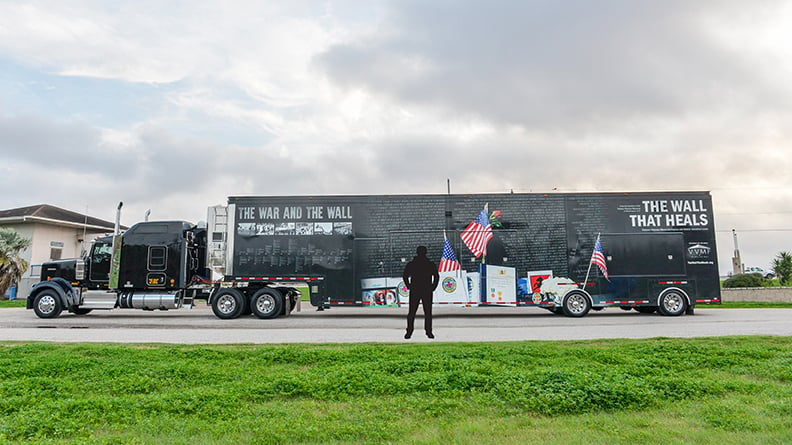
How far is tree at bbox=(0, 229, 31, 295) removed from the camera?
99.2ft

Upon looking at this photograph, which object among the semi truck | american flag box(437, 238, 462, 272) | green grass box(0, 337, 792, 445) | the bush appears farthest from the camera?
the bush

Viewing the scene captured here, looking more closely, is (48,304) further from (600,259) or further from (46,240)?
(46,240)

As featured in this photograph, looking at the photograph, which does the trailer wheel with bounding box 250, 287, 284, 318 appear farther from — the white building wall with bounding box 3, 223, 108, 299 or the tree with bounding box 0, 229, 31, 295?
the tree with bounding box 0, 229, 31, 295

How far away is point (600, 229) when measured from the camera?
17656 mm

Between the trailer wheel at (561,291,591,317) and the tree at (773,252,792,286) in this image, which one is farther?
the tree at (773,252,792,286)

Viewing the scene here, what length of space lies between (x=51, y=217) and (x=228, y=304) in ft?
90.1

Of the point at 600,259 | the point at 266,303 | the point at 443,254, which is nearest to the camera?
the point at 266,303

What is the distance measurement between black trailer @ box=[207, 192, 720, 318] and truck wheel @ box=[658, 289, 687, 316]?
0.03m

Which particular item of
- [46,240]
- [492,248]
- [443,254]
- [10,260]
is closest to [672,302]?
[492,248]

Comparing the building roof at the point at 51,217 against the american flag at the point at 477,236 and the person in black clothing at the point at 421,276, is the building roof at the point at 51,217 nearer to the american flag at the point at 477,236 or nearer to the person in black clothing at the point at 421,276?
Answer: the american flag at the point at 477,236

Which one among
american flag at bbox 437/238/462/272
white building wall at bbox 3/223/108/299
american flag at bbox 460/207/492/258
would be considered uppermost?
white building wall at bbox 3/223/108/299

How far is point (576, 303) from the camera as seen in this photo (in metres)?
17.4

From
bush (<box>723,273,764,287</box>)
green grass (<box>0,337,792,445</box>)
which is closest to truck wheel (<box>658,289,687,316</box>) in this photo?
green grass (<box>0,337,792,445</box>)

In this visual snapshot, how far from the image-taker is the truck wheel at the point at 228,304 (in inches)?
678
